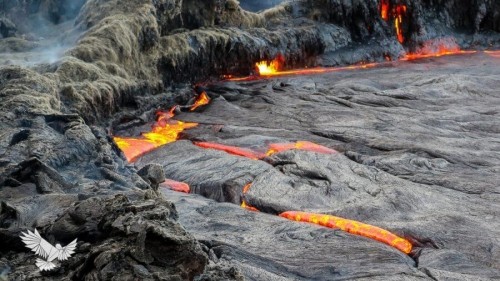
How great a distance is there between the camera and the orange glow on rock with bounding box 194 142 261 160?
12.9 metres

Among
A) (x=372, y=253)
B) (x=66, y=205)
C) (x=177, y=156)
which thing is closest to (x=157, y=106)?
(x=177, y=156)

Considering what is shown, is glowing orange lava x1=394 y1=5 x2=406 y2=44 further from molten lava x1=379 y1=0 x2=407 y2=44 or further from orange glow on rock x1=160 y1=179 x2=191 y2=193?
orange glow on rock x1=160 y1=179 x2=191 y2=193

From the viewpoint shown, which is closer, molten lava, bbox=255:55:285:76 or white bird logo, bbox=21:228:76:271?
white bird logo, bbox=21:228:76:271

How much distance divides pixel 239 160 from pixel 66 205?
633 cm

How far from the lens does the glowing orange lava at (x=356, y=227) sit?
8.79 m

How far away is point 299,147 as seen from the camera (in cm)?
1340

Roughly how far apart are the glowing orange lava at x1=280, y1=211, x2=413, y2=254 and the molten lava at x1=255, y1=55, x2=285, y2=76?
12.3m

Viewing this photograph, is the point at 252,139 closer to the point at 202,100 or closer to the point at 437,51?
the point at 202,100

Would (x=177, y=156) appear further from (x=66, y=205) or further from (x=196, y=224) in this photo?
(x=66, y=205)

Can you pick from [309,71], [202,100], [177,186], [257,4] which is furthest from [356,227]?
[257,4]

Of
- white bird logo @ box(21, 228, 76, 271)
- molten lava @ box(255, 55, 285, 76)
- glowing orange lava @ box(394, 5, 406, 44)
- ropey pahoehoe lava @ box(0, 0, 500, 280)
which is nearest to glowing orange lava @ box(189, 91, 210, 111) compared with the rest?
ropey pahoehoe lava @ box(0, 0, 500, 280)

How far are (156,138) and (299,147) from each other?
3.56 meters

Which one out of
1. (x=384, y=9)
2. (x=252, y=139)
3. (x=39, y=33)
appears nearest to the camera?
(x=252, y=139)

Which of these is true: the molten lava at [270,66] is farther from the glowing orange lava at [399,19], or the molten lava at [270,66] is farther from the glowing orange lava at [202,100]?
the glowing orange lava at [399,19]
